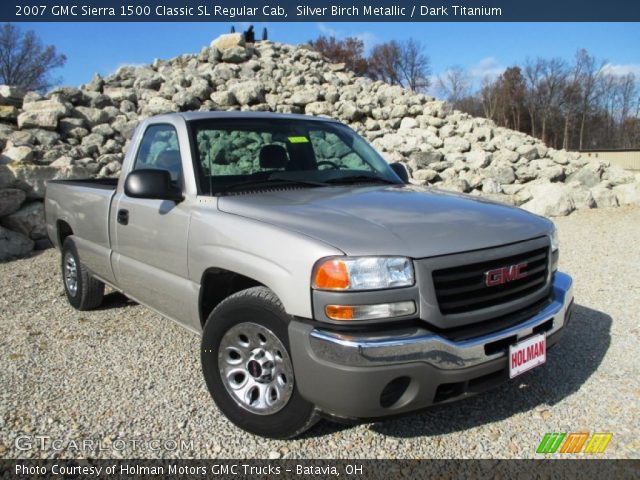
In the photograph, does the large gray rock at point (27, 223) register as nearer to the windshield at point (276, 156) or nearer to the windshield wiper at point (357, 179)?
the windshield at point (276, 156)

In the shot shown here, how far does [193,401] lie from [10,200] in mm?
6626

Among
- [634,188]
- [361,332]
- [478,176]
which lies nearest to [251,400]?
[361,332]

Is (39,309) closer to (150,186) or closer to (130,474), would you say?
(150,186)

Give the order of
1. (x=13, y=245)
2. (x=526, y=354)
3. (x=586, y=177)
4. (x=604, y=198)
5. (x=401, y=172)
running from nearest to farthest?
(x=526, y=354), (x=401, y=172), (x=13, y=245), (x=604, y=198), (x=586, y=177)

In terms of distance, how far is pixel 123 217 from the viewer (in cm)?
394

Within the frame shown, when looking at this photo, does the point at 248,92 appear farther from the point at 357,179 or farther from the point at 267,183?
the point at 267,183

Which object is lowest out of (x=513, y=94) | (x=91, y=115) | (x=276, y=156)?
(x=276, y=156)

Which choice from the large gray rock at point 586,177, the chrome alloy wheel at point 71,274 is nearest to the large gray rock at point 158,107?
the chrome alloy wheel at point 71,274

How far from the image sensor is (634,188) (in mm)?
11750

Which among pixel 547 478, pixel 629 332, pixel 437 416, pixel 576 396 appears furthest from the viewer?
pixel 629 332

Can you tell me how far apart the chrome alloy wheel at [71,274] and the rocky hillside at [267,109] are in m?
3.06

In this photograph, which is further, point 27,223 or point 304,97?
point 304,97

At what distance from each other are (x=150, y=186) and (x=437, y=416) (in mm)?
2306

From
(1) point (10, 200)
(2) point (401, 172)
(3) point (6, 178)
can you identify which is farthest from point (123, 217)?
(3) point (6, 178)
